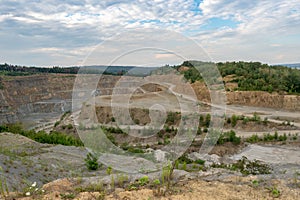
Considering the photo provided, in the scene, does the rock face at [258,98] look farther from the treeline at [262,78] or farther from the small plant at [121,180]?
the small plant at [121,180]

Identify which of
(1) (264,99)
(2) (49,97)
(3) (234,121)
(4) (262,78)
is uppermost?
(4) (262,78)

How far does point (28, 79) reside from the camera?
6500 centimetres

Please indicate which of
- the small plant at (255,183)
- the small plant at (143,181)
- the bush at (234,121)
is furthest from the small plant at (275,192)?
the bush at (234,121)

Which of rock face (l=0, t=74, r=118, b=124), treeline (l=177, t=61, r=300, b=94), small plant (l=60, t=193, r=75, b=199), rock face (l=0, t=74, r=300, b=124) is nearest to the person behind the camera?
small plant (l=60, t=193, r=75, b=199)

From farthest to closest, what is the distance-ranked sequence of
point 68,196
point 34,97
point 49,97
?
point 49,97 → point 34,97 → point 68,196

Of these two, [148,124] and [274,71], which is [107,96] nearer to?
[148,124]

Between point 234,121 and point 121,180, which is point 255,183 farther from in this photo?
point 234,121

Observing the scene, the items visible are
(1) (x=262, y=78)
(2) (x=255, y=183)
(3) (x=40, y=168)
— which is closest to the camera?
(2) (x=255, y=183)

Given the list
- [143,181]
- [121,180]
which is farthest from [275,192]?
[121,180]

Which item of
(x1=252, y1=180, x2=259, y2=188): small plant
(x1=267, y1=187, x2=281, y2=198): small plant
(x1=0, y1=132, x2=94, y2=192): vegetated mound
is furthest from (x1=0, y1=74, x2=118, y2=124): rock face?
(x1=267, y1=187, x2=281, y2=198): small plant

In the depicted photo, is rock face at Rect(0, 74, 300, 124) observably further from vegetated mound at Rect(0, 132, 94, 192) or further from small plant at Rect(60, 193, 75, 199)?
small plant at Rect(60, 193, 75, 199)

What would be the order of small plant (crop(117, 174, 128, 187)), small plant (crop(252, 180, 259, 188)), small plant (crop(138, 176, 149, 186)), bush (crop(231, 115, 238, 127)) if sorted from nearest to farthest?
small plant (crop(252, 180, 259, 188)) < small plant (crop(138, 176, 149, 186)) < small plant (crop(117, 174, 128, 187)) < bush (crop(231, 115, 238, 127))

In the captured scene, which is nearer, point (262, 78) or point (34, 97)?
point (262, 78)

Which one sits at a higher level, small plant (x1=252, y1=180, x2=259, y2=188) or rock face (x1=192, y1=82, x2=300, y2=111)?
rock face (x1=192, y1=82, x2=300, y2=111)
